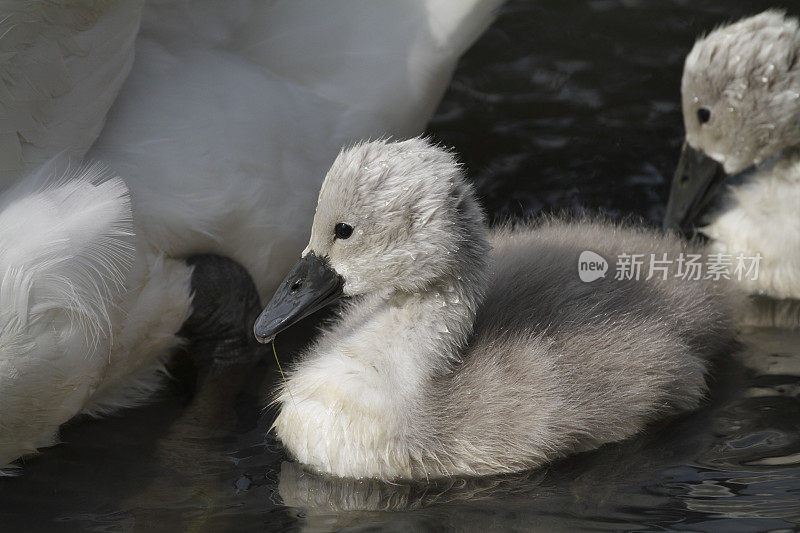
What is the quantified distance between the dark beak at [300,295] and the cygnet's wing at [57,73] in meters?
0.68

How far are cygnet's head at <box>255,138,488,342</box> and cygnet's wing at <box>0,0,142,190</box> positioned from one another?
2.33 ft

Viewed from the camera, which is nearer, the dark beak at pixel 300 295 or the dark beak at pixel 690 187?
the dark beak at pixel 300 295

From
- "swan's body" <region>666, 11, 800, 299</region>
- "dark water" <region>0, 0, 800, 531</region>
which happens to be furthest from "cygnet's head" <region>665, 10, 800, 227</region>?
"dark water" <region>0, 0, 800, 531</region>

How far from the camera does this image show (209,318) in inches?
151

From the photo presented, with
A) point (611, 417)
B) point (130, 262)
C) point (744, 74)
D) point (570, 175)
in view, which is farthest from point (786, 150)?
point (130, 262)

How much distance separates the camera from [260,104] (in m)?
3.63

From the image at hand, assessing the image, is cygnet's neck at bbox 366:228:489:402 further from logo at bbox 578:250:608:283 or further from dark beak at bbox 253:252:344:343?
logo at bbox 578:250:608:283

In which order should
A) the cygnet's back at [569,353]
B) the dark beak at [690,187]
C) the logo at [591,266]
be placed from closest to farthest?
the cygnet's back at [569,353]
the logo at [591,266]
the dark beak at [690,187]

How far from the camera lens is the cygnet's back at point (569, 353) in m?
2.99

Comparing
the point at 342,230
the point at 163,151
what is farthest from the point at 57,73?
the point at 342,230

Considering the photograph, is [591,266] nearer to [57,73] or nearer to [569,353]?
[569,353]

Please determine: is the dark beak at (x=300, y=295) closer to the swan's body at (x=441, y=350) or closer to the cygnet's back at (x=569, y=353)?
the swan's body at (x=441, y=350)

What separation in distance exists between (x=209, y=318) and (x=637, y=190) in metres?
1.66

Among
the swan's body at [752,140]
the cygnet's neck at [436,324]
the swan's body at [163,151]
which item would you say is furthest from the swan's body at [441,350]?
the swan's body at [752,140]
